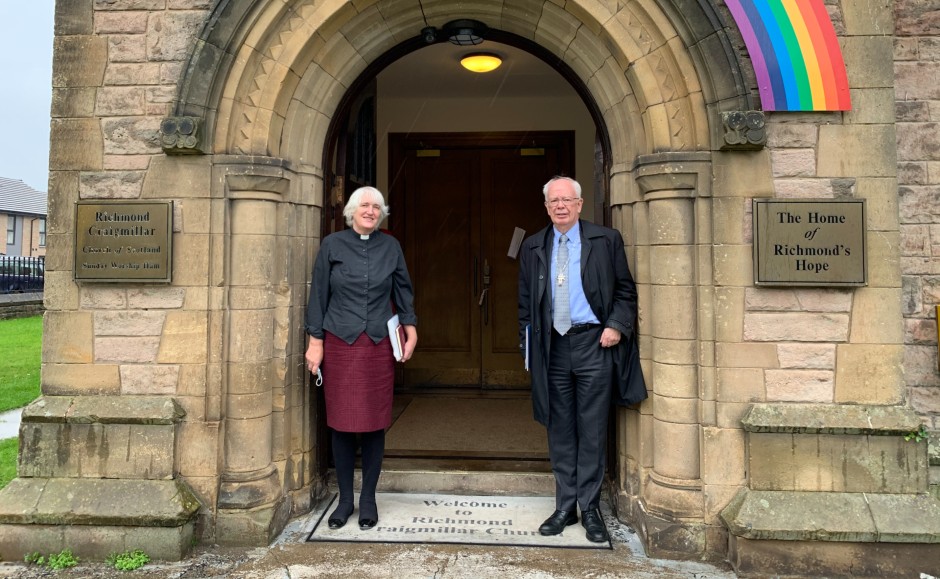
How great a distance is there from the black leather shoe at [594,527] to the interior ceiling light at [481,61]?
3.76 metres

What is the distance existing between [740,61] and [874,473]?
7.11 ft

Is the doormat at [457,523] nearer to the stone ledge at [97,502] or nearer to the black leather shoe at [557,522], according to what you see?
the black leather shoe at [557,522]

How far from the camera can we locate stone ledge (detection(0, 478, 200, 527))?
3037mm

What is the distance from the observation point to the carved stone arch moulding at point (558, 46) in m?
3.09

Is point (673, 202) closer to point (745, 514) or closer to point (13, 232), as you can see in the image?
point (745, 514)

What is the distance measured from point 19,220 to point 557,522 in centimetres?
4500

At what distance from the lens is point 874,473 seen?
2949mm

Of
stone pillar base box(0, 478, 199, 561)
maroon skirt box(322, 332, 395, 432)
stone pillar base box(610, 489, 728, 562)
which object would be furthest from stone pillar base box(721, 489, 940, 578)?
stone pillar base box(0, 478, 199, 561)

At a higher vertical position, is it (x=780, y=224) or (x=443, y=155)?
(x=443, y=155)

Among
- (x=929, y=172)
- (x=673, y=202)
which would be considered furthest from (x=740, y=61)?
(x=929, y=172)

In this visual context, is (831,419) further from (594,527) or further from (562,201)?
(562,201)

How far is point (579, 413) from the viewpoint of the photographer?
3266 millimetres

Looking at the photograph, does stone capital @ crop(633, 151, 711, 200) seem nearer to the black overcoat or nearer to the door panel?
the black overcoat

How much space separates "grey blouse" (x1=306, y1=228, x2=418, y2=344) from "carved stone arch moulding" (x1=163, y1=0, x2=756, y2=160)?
0.71 metres
